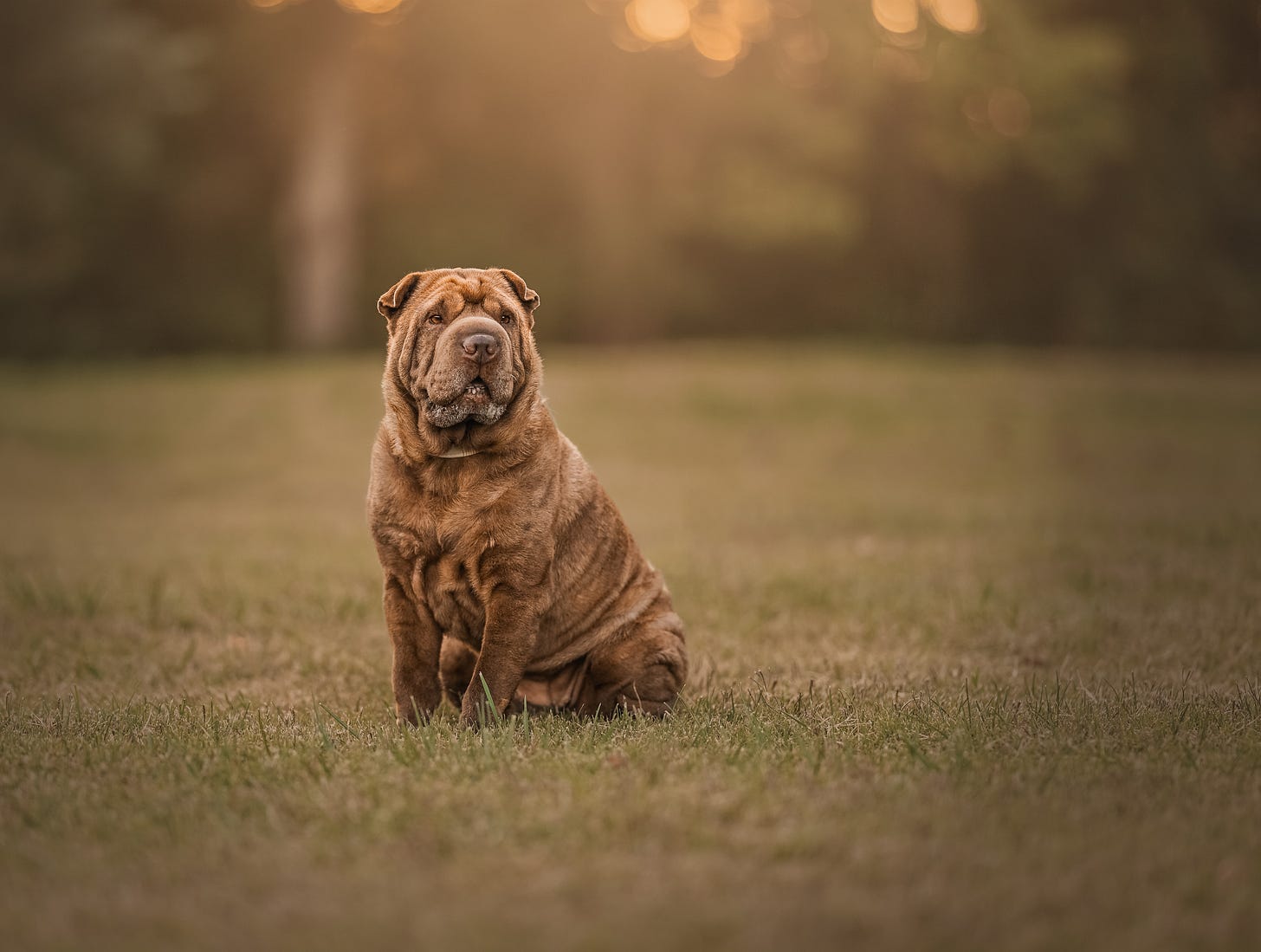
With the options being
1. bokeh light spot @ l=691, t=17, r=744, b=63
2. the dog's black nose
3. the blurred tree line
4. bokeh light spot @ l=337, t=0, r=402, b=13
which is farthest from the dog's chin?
bokeh light spot @ l=691, t=17, r=744, b=63

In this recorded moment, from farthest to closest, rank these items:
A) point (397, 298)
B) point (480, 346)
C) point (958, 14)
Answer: point (958, 14), point (397, 298), point (480, 346)

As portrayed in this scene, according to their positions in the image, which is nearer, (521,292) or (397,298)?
(397,298)

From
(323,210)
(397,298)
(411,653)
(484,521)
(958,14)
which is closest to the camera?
(484,521)

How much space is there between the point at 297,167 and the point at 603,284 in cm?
882

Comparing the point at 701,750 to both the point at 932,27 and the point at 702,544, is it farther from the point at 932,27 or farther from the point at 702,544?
the point at 932,27

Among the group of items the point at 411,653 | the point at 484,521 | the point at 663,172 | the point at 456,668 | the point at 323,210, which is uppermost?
the point at 663,172

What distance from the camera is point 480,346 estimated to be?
459 cm

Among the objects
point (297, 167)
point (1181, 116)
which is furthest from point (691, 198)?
point (1181, 116)

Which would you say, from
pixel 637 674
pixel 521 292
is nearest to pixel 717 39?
pixel 521 292

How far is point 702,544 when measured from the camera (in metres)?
10.9

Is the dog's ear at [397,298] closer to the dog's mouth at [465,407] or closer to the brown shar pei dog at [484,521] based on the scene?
the brown shar pei dog at [484,521]

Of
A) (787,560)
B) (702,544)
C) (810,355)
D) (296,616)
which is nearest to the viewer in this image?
(296,616)

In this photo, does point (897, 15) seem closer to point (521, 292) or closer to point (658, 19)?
point (658, 19)

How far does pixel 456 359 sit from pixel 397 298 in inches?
21.0
